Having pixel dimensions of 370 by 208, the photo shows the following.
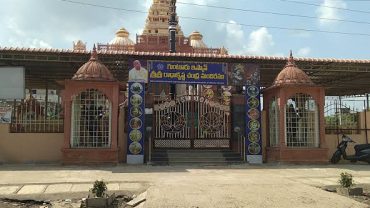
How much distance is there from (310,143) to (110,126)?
7.03m

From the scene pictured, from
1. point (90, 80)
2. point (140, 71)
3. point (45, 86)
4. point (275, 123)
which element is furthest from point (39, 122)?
point (275, 123)

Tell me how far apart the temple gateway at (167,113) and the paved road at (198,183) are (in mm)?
1244

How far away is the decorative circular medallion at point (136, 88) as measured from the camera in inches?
593

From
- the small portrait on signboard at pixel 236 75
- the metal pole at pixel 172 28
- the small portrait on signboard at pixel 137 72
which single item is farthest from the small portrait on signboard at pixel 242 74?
the metal pole at pixel 172 28

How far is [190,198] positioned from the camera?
7984 millimetres

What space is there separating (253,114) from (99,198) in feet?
30.3

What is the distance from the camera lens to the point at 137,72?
15039 millimetres

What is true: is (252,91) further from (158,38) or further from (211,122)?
(158,38)

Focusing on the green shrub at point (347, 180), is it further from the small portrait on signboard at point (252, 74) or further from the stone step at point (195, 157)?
the small portrait on signboard at point (252, 74)

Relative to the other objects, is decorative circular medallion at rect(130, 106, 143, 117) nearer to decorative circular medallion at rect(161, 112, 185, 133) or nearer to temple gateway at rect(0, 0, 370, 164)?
temple gateway at rect(0, 0, 370, 164)

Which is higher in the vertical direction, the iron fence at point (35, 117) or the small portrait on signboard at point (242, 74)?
the small portrait on signboard at point (242, 74)

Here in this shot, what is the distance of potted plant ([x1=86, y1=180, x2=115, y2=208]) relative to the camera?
7559 mm

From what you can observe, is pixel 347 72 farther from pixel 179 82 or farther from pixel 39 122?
pixel 39 122

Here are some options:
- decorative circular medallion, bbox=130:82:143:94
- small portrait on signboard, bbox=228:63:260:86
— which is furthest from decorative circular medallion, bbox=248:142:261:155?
decorative circular medallion, bbox=130:82:143:94
